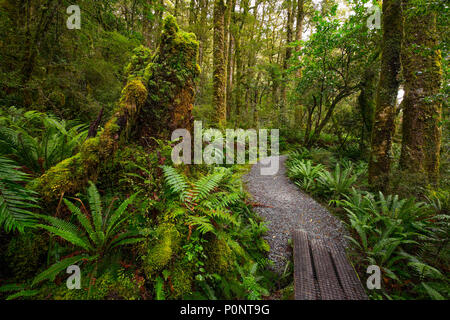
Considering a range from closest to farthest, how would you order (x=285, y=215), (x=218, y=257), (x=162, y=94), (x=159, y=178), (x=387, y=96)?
(x=218, y=257), (x=159, y=178), (x=162, y=94), (x=285, y=215), (x=387, y=96)

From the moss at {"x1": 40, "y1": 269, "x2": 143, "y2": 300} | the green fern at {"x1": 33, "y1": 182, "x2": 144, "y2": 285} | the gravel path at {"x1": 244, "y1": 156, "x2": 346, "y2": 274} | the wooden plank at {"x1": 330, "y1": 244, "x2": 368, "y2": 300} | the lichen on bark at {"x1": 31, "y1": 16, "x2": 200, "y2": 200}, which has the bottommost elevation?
the wooden plank at {"x1": 330, "y1": 244, "x2": 368, "y2": 300}

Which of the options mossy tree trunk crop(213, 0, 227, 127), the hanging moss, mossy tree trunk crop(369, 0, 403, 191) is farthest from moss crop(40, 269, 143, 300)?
mossy tree trunk crop(213, 0, 227, 127)

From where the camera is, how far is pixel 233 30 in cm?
1284

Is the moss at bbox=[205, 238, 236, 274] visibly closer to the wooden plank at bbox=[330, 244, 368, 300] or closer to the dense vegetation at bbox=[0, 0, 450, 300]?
the dense vegetation at bbox=[0, 0, 450, 300]

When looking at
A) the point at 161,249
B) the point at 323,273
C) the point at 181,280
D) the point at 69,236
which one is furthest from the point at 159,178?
the point at 323,273

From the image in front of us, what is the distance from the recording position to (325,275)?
276 centimetres

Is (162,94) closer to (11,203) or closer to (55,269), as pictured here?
(11,203)

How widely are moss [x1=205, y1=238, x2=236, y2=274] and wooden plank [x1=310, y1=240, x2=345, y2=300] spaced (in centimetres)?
138

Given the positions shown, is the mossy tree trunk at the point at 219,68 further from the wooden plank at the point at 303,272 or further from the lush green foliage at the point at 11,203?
the lush green foliage at the point at 11,203

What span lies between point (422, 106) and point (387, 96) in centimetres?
130

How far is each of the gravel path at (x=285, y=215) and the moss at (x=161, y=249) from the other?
2.02m

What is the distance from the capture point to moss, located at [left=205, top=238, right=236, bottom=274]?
7.65 ft
